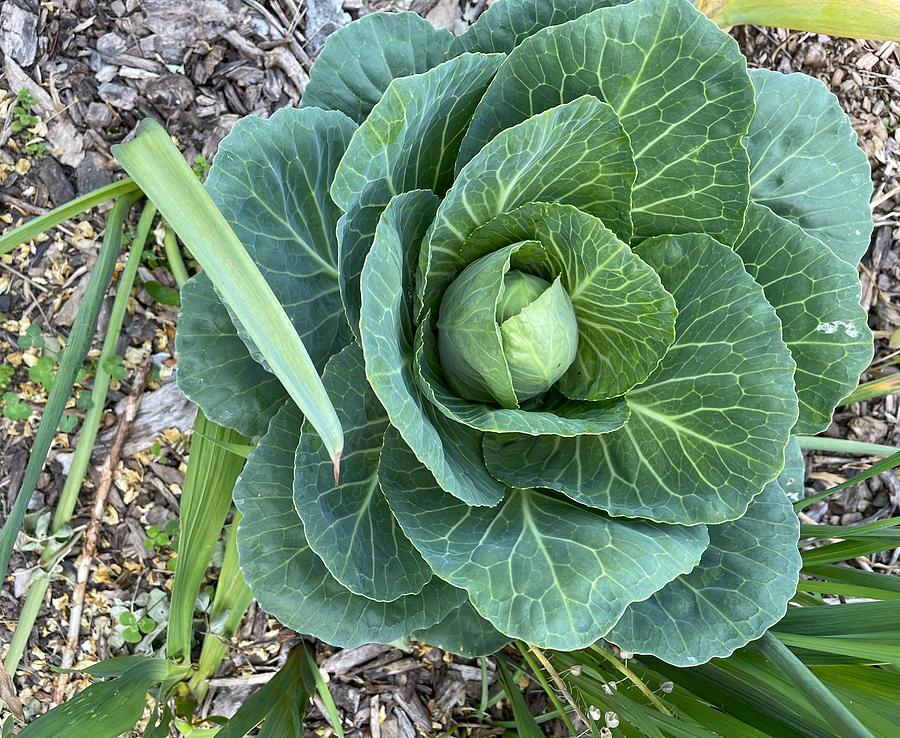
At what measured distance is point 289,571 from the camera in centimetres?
142

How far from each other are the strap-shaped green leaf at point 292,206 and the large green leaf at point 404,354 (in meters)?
0.19

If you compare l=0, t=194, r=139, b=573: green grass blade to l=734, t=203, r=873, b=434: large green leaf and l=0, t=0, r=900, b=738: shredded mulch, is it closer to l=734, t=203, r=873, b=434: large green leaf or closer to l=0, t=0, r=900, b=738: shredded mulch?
l=0, t=0, r=900, b=738: shredded mulch

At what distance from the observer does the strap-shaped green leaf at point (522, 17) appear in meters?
1.44

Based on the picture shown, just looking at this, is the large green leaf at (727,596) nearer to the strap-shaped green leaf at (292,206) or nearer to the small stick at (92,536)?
the strap-shaped green leaf at (292,206)

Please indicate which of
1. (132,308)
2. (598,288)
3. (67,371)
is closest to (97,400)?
(132,308)

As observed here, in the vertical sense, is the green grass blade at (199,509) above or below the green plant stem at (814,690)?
above

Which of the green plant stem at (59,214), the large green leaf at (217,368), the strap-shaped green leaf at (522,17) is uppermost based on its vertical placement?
the strap-shaped green leaf at (522,17)

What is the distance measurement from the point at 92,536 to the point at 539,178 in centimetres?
158

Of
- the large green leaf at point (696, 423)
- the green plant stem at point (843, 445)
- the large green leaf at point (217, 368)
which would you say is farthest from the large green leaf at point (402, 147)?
the green plant stem at point (843, 445)

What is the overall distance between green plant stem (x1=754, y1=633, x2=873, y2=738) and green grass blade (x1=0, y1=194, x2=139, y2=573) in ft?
4.84

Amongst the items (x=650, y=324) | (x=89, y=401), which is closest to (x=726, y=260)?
(x=650, y=324)

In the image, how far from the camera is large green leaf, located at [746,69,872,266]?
1.54m

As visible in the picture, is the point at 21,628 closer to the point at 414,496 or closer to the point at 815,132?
the point at 414,496

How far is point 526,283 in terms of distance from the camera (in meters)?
1.34
